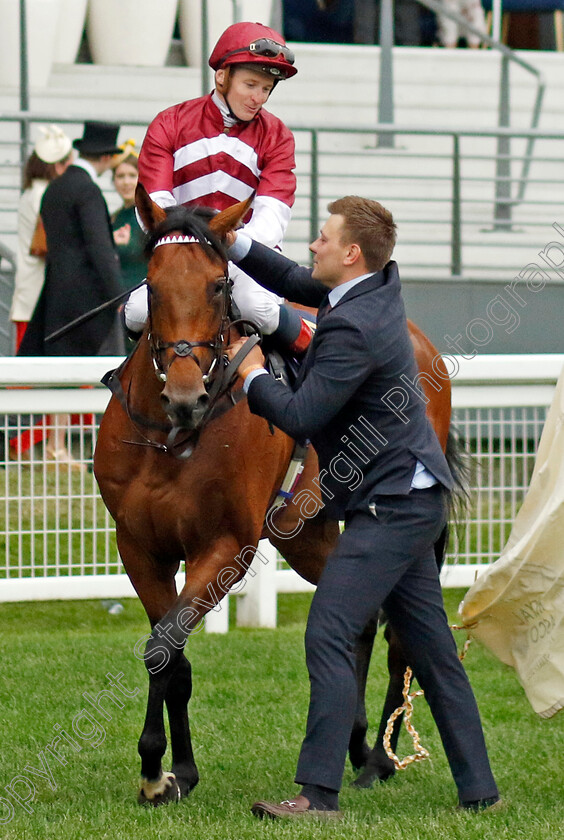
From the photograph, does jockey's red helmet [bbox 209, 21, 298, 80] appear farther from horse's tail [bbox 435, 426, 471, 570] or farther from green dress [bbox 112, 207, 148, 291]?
green dress [bbox 112, 207, 148, 291]

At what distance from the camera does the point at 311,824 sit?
367 centimetres

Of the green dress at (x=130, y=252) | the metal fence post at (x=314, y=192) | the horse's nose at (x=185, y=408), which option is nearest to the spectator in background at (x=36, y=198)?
the green dress at (x=130, y=252)

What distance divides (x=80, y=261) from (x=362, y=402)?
14.9 feet

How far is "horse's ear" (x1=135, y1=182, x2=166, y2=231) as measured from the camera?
4.10 meters

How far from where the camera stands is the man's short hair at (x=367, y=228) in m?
3.84

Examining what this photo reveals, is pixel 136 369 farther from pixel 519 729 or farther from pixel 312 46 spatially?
pixel 312 46

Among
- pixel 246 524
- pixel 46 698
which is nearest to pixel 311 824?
pixel 246 524

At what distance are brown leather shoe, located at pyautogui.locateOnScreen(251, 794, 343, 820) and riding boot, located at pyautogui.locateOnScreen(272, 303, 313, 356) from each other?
170 centimetres

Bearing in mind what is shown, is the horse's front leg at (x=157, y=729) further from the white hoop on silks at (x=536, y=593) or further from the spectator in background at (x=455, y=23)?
the spectator in background at (x=455, y=23)

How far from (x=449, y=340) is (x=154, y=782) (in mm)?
6863

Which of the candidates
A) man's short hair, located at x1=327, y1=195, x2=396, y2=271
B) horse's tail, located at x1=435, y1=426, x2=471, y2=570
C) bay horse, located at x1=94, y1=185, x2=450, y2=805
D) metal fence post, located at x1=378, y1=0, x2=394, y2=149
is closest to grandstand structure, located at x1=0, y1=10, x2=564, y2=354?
metal fence post, located at x1=378, y1=0, x2=394, y2=149

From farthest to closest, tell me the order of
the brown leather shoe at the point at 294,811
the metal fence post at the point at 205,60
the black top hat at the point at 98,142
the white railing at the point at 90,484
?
the metal fence post at the point at 205,60
the black top hat at the point at 98,142
the white railing at the point at 90,484
the brown leather shoe at the point at 294,811


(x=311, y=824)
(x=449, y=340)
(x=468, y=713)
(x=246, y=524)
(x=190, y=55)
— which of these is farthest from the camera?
(x=190, y=55)

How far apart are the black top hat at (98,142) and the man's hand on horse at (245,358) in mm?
4119
